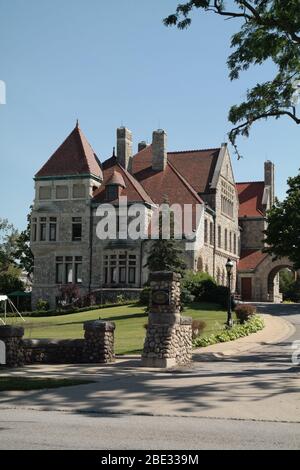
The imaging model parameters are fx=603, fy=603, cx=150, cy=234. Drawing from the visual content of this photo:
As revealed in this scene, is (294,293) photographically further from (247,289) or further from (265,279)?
(265,279)

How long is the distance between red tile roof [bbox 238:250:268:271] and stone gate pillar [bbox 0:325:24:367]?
47.1 m

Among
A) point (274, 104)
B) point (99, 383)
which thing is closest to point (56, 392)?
point (99, 383)

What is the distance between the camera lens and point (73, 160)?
5222cm

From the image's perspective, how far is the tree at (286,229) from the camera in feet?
156

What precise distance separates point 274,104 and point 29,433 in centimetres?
1769

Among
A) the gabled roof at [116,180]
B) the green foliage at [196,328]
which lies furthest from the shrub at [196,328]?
the gabled roof at [116,180]

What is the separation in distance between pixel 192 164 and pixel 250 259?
13.6 metres

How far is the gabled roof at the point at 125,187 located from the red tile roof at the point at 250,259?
17163mm

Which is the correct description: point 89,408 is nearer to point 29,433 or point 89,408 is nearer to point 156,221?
point 29,433

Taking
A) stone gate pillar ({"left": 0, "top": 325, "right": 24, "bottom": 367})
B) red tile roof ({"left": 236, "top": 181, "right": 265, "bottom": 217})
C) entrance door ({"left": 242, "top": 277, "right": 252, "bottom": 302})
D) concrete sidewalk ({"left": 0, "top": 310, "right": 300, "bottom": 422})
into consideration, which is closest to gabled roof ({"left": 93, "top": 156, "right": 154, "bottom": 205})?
entrance door ({"left": 242, "top": 277, "right": 252, "bottom": 302})

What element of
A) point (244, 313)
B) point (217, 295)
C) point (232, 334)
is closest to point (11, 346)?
point (232, 334)

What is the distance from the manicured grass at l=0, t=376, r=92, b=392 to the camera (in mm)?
13328

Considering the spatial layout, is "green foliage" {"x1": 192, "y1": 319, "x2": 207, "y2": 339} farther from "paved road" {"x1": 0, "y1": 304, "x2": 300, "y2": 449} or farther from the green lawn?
"paved road" {"x1": 0, "y1": 304, "x2": 300, "y2": 449}

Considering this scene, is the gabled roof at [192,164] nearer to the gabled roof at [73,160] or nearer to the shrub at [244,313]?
the gabled roof at [73,160]
